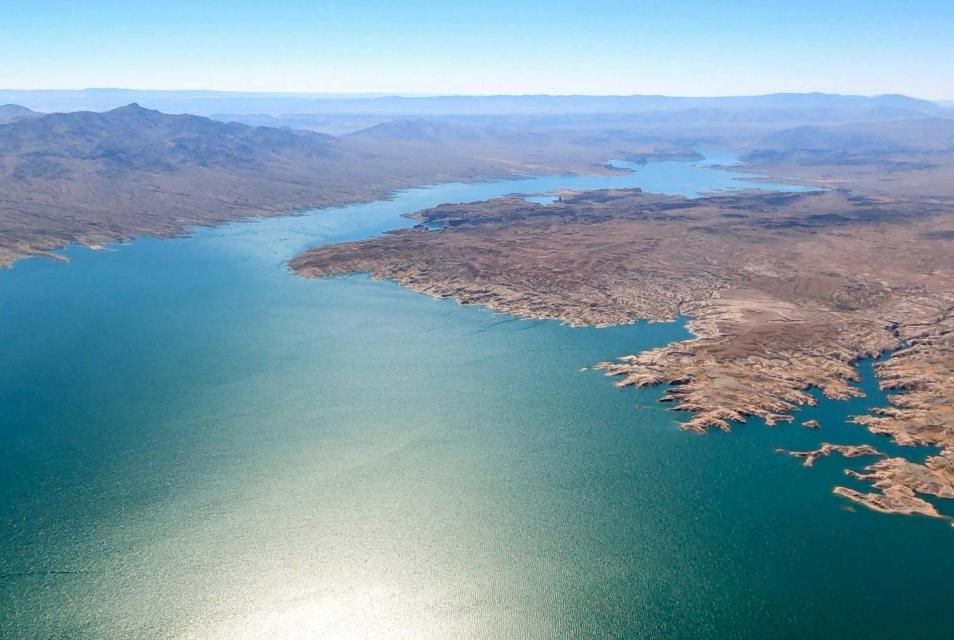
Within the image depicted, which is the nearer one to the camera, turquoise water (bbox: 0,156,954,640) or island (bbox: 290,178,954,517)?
turquoise water (bbox: 0,156,954,640)

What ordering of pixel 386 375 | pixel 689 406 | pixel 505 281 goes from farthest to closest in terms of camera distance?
1. pixel 505 281
2. pixel 386 375
3. pixel 689 406

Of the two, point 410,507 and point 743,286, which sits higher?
point 743,286

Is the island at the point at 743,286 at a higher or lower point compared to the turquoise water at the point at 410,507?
higher

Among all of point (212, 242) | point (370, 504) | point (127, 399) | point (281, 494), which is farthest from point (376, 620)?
point (212, 242)

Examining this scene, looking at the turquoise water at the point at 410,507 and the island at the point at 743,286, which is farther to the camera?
the island at the point at 743,286

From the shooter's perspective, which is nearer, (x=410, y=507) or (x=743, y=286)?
(x=410, y=507)

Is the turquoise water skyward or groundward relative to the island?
groundward

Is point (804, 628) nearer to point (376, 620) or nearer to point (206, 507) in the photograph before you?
point (376, 620)

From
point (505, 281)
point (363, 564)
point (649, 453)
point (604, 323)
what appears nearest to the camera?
point (363, 564)
